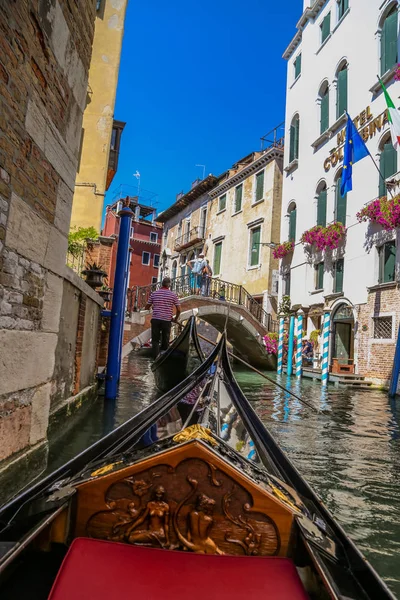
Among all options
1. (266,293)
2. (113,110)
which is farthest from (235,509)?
(266,293)

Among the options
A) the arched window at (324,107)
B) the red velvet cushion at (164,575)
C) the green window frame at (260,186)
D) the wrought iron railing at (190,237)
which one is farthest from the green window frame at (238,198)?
the red velvet cushion at (164,575)

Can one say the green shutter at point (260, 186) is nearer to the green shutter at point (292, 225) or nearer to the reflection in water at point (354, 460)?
the green shutter at point (292, 225)

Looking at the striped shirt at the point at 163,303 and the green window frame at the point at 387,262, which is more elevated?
the green window frame at the point at 387,262

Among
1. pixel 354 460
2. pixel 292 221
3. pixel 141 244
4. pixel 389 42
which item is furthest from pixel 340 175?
pixel 141 244

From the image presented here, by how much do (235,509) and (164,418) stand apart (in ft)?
2.67

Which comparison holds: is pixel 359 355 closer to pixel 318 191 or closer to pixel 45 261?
pixel 318 191

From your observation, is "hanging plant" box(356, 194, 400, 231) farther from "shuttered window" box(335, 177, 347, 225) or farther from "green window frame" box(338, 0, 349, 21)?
"green window frame" box(338, 0, 349, 21)

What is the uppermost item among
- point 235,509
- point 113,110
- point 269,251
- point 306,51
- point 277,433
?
point 306,51

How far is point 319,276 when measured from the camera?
937cm

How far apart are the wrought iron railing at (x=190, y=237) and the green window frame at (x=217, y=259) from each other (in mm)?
1097

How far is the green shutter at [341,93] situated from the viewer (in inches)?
352

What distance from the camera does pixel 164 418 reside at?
1580mm

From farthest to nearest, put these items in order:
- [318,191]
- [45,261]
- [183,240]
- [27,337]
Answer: [183,240], [318,191], [45,261], [27,337]

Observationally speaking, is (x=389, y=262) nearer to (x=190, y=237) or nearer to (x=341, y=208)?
(x=341, y=208)
